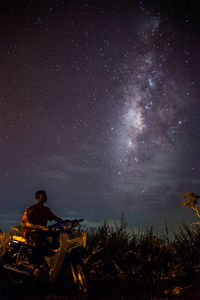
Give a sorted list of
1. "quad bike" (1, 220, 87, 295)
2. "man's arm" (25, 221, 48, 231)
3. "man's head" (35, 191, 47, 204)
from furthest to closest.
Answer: "man's head" (35, 191, 47, 204) < "man's arm" (25, 221, 48, 231) < "quad bike" (1, 220, 87, 295)

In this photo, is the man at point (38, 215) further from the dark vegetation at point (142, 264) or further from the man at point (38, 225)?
the dark vegetation at point (142, 264)

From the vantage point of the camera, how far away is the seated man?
4914 mm

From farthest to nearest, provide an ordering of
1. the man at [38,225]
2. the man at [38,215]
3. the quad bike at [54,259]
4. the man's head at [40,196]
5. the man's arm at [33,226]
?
the man's head at [40,196], the man at [38,215], the man at [38,225], the man's arm at [33,226], the quad bike at [54,259]

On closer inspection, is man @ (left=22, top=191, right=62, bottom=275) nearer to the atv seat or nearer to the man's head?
the man's head

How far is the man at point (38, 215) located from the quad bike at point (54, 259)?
1.16 ft

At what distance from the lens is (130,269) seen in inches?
255

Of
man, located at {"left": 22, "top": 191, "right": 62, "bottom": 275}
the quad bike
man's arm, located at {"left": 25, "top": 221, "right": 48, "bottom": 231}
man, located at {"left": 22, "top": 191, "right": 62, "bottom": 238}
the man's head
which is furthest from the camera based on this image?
the man's head

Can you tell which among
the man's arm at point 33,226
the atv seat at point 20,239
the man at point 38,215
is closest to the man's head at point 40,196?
the man at point 38,215

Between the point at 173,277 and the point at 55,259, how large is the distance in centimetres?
301

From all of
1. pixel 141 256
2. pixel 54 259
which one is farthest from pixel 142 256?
pixel 54 259

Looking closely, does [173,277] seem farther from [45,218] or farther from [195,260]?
→ [45,218]

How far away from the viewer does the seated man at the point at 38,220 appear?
4.91 m

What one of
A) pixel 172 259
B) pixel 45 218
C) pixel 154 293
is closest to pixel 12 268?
pixel 45 218

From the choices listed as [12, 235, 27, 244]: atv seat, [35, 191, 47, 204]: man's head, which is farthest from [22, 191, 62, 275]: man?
[12, 235, 27, 244]: atv seat
